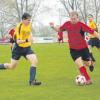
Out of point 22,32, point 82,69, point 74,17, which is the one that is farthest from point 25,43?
point 82,69

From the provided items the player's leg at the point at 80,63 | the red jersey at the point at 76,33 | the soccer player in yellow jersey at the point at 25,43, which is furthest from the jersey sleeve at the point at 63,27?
the soccer player in yellow jersey at the point at 25,43

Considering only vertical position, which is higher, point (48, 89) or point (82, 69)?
point (82, 69)

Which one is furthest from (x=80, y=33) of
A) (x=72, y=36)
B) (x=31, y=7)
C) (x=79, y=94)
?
(x=31, y=7)

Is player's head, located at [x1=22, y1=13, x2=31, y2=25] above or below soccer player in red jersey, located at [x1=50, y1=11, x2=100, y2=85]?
above

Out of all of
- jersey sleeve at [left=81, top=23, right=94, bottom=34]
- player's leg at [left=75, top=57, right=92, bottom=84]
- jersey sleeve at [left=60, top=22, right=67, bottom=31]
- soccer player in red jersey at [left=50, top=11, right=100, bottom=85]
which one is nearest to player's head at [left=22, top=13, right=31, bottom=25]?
soccer player in red jersey at [left=50, top=11, right=100, bottom=85]

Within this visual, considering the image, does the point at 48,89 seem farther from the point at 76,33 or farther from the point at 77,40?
the point at 76,33

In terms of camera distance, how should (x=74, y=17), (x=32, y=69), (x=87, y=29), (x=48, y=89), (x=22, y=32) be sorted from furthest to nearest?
(x=22, y=32) → (x=32, y=69) → (x=87, y=29) → (x=74, y=17) → (x=48, y=89)

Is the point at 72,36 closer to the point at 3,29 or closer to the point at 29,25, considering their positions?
the point at 29,25

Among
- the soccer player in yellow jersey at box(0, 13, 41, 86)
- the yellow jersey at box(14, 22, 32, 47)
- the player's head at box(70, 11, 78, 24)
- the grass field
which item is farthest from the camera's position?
the yellow jersey at box(14, 22, 32, 47)

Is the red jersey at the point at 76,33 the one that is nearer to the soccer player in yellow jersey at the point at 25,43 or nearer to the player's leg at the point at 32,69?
the soccer player in yellow jersey at the point at 25,43

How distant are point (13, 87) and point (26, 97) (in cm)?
177

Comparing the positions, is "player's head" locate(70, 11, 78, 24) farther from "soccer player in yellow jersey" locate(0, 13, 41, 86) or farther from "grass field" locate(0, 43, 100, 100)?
"grass field" locate(0, 43, 100, 100)

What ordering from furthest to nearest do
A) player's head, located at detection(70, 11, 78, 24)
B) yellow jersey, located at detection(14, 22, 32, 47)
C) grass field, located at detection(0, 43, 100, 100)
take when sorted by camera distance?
yellow jersey, located at detection(14, 22, 32, 47), player's head, located at detection(70, 11, 78, 24), grass field, located at detection(0, 43, 100, 100)

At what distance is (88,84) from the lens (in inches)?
460
